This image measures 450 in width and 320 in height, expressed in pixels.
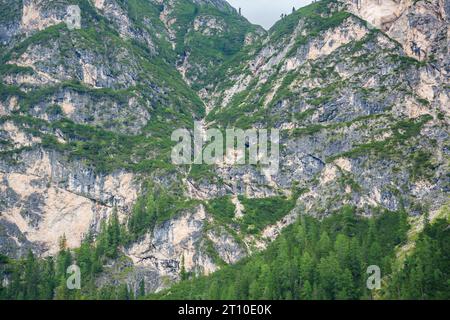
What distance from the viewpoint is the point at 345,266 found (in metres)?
197
